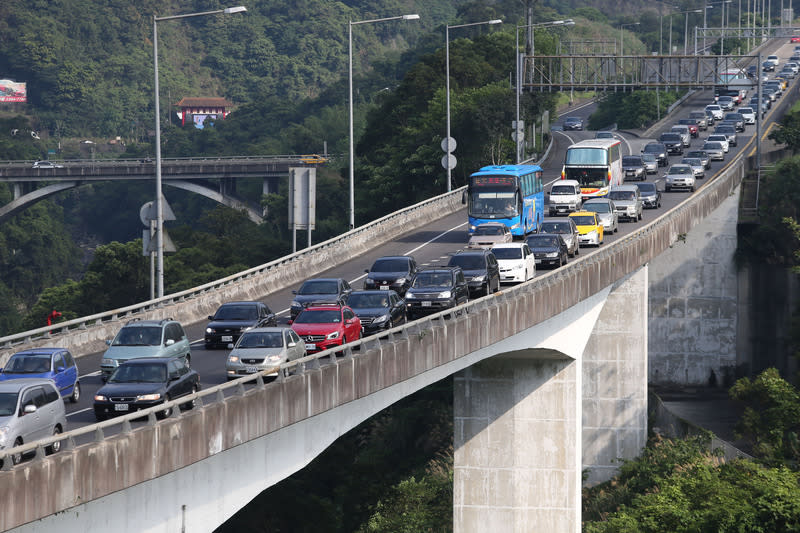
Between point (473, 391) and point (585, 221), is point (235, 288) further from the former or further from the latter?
point (585, 221)

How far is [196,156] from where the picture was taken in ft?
577

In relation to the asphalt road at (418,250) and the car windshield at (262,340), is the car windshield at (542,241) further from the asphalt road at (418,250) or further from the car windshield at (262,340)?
the car windshield at (262,340)

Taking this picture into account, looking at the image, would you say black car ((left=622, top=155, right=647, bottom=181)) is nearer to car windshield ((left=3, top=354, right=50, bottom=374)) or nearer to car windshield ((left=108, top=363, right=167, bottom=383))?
car windshield ((left=3, top=354, right=50, bottom=374))

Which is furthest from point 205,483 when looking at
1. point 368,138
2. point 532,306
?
point 368,138

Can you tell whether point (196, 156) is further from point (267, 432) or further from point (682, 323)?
point (267, 432)

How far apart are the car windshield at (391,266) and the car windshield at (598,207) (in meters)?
18.4

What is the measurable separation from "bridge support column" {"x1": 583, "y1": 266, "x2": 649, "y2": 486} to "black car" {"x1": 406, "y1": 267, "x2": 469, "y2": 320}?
20.6 m

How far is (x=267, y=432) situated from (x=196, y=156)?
154516 mm

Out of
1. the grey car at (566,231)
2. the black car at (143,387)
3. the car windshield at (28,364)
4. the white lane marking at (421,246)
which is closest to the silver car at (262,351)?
the black car at (143,387)

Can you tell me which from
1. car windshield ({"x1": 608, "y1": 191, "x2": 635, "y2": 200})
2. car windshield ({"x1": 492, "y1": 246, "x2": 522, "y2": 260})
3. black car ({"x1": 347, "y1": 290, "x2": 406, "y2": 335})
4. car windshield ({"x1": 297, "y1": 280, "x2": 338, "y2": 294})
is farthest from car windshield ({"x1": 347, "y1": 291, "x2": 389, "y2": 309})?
car windshield ({"x1": 608, "y1": 191, "x2": 635, "y2": 200})

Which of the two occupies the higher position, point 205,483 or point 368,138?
point 368,138

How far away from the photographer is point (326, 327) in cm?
3294

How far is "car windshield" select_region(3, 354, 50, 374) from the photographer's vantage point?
28.1 m

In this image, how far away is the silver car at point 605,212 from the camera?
60656 mm
